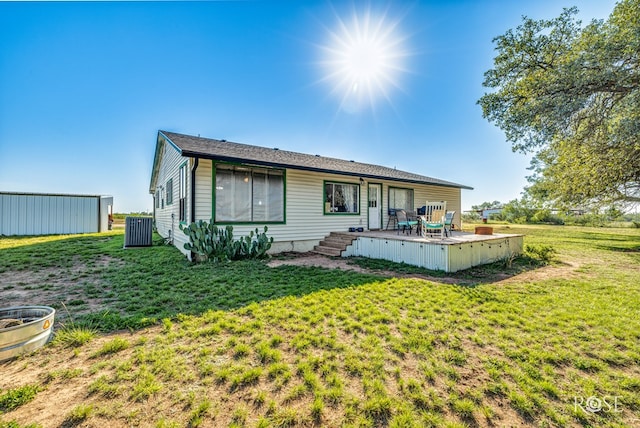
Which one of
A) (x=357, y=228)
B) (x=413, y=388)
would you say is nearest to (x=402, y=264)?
(x=357, y=228)

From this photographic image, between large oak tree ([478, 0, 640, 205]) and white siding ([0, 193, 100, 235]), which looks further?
white siding ([0, 193, 100, 235])

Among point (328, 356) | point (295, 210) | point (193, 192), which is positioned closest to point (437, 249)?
point (295, 210)

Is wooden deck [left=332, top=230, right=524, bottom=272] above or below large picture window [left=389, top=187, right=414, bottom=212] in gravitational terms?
below

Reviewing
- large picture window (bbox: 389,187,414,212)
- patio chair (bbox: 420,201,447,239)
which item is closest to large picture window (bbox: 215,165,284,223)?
patio chair (bbox: 420,201,447,239)

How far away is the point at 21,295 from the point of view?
4371mm

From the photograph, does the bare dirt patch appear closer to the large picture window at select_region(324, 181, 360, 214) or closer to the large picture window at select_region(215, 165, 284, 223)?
the large picture window at select_region(215, 165, 284, 223)

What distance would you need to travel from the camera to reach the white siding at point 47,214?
13188 millimetres

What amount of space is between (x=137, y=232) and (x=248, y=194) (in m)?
5.08

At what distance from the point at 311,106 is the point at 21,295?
11779mm

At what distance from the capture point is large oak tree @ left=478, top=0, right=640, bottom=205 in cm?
609

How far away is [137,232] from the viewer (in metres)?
9.73

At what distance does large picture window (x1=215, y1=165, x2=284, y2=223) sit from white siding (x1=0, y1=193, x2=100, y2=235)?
12.4 meters

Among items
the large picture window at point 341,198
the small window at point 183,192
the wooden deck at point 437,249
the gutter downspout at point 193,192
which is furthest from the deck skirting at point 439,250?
the small window at point 183,192

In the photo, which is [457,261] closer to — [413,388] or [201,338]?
[413,388]
